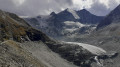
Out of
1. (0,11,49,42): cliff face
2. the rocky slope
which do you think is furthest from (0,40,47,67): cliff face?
(0,11,49,42): cliff face

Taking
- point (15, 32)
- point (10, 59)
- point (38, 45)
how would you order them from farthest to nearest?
point (38, 45) → point (15, 32) → point (10, 59)

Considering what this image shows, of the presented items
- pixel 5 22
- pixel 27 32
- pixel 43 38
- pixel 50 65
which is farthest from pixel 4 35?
pixel 43 38

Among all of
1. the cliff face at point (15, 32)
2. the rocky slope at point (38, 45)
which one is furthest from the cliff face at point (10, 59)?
the cliff face at point (15, 32)

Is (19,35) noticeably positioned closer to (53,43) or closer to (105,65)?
(53,43)

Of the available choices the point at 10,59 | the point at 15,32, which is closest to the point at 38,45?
the point at 15,32

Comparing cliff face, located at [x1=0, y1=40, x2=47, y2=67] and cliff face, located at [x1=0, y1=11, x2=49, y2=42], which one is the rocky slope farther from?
cliff face, located at [x1=0, y1=40, x2=47, y2=67]

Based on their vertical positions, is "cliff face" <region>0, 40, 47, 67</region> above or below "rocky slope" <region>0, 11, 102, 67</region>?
below

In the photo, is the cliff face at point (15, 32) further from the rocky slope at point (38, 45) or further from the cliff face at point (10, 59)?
the cliff face at point (10, 59)

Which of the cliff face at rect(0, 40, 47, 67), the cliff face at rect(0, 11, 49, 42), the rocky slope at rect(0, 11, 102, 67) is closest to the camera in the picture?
the cliff face at rect(0, 40, 47, 67)

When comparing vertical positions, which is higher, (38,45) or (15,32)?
(38,45)

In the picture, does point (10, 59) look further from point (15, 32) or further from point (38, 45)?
point (38, 45)

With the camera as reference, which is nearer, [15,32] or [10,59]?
[10,59]
